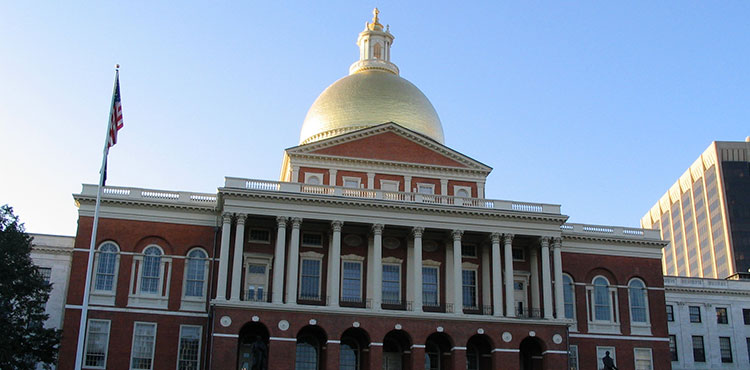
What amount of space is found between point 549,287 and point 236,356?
20006 mm

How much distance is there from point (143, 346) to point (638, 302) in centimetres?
3329

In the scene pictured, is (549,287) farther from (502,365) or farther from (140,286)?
(140,286)

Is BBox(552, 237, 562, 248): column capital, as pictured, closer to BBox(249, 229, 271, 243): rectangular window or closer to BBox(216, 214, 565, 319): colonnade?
BBox(216, 214, 565, 319): colonnade

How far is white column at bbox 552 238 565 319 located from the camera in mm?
55281

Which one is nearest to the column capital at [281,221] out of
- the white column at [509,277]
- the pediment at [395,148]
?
the pediment at [395,148]

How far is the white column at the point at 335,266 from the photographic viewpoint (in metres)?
52.5

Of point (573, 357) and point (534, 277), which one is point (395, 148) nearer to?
point (534, 277)

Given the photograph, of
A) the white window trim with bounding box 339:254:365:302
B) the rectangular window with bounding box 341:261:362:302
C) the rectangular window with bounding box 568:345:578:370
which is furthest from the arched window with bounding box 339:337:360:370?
the rectangular window with bounding box 568:345:578:370

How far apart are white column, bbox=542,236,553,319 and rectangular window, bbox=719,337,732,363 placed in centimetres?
2484

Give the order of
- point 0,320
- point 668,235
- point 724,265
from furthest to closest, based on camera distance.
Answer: point 668,235
point 724,265
point 0,320

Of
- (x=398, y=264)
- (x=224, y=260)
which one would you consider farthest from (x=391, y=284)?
(x=224, y=260)

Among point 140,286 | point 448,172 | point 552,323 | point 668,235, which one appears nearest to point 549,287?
point 552,323

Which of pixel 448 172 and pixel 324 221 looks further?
pixel 448 172

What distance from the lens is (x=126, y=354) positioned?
172 feet
